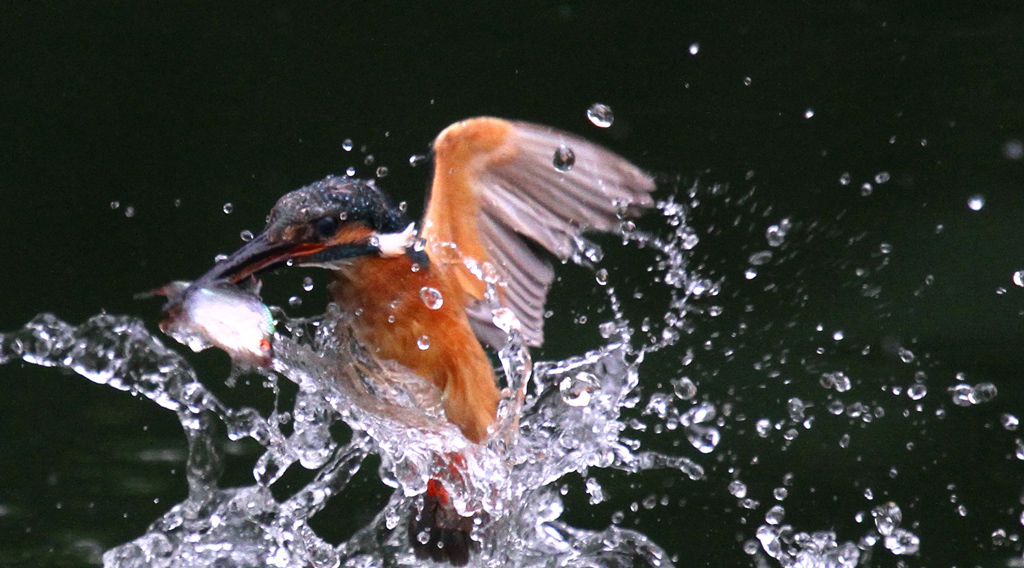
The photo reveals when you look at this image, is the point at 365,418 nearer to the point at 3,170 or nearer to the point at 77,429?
the point at 77,429

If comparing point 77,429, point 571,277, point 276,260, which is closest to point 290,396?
point 77,429

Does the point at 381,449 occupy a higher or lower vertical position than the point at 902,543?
higher

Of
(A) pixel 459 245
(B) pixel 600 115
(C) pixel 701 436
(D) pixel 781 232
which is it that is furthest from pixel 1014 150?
(A) pixel 459 245

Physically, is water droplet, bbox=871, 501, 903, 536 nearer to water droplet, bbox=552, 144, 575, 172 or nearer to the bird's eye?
water droplet, bbox=552, 144, 575, 172

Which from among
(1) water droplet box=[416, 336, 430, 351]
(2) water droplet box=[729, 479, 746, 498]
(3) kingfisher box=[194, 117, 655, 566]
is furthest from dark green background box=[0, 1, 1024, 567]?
(1) water droplet box=[416, 336, 430, 351]

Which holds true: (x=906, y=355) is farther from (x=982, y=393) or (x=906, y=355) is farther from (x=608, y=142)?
(x=608, y=142)

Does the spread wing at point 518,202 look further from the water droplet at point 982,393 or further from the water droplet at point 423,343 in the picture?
the water droplet at point 982,393

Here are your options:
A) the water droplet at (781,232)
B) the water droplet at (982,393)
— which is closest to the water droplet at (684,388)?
the water droplet at (982,393)
